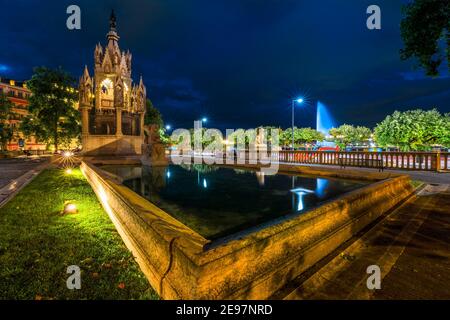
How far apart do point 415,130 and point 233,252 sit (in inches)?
949

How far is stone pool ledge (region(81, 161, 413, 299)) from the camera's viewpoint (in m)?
1.97

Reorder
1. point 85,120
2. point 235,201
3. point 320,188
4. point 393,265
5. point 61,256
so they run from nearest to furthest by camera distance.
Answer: point 393,265, point 61,256, point 235,201, point 320,188, point 85,120

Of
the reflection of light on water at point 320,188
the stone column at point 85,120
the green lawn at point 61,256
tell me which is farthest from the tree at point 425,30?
the stone column at point 85,120

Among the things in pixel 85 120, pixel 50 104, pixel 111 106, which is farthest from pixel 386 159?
pixel 50 104

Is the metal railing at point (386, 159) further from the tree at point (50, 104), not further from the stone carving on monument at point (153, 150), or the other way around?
the tree at point (50, 104)

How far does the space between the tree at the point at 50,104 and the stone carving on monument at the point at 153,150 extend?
85.0ft

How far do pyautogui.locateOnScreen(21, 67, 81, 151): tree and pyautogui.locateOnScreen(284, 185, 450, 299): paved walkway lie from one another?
40542mm

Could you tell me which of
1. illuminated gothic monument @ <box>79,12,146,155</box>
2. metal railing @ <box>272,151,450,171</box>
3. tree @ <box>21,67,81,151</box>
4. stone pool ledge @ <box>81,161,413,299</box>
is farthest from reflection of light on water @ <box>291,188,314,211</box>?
tree @ <box>21,67,81,151</box>

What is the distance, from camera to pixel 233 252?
2.11 meters

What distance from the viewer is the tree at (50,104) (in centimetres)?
3256

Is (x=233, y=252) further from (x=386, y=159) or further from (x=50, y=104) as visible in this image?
(x=50, y=104)

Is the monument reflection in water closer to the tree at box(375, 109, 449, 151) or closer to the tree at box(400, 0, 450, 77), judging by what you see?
the tree at box(400, 0, 450, 77)

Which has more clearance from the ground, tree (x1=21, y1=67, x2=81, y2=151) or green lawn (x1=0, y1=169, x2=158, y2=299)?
tree (x1=21, y1=67, x2=81, y2=151)

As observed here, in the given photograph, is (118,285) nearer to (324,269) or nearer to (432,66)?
(324,269)
